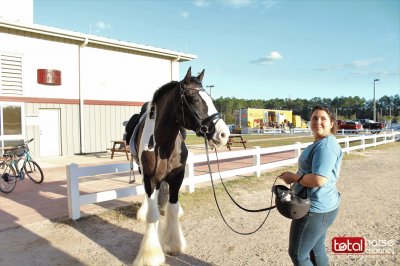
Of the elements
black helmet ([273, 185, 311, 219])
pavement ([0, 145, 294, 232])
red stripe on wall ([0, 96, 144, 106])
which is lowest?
pavement ([0, 145, 294, 232])

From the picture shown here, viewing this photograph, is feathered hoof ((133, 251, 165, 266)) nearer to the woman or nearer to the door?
the woman

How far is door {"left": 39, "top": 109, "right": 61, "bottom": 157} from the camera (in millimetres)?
15118

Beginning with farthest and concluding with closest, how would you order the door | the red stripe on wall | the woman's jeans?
the door → the red stripe on wall → the woman's jeans

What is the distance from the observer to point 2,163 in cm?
895

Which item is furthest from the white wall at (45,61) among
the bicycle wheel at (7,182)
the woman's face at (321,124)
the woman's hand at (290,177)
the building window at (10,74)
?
the woman's face at (321,124)

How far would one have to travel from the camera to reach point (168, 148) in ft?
14.7

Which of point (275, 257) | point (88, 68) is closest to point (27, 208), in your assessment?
point (275, 257)

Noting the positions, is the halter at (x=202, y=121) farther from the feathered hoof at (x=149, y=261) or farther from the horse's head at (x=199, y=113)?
the feathered hoof at (x=149, y=261)

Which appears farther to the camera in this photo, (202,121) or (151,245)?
(151,245)

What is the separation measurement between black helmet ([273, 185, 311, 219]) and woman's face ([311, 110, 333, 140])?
0.58m

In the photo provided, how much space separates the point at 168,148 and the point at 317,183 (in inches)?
90.7

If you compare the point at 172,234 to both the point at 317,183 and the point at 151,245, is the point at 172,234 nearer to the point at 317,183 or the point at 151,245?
the point at 151,245

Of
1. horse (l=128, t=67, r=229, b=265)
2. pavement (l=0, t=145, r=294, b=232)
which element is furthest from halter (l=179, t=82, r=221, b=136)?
pavement (l=0, t=145, r=294, b=232)

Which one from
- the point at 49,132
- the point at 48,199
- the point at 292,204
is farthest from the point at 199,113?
the point at 49,132
